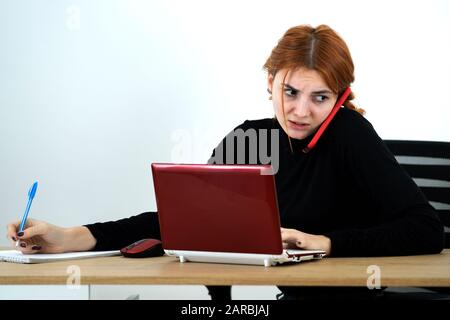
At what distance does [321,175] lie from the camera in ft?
6.04

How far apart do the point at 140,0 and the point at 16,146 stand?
31.0 inches

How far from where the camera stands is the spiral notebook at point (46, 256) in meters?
1.48

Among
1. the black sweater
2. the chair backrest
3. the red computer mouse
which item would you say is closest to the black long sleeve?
the black sweater

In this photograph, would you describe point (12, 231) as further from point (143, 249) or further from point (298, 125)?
point (298, 125)

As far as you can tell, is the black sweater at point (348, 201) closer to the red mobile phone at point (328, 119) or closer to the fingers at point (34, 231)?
the red mobile phone at point (328, 119)

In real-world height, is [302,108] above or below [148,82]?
below

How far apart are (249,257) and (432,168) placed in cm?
94

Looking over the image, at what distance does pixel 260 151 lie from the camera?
6.52ft

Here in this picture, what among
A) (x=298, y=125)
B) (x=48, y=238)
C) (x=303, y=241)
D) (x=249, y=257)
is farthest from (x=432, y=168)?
(x=48, y=238)
